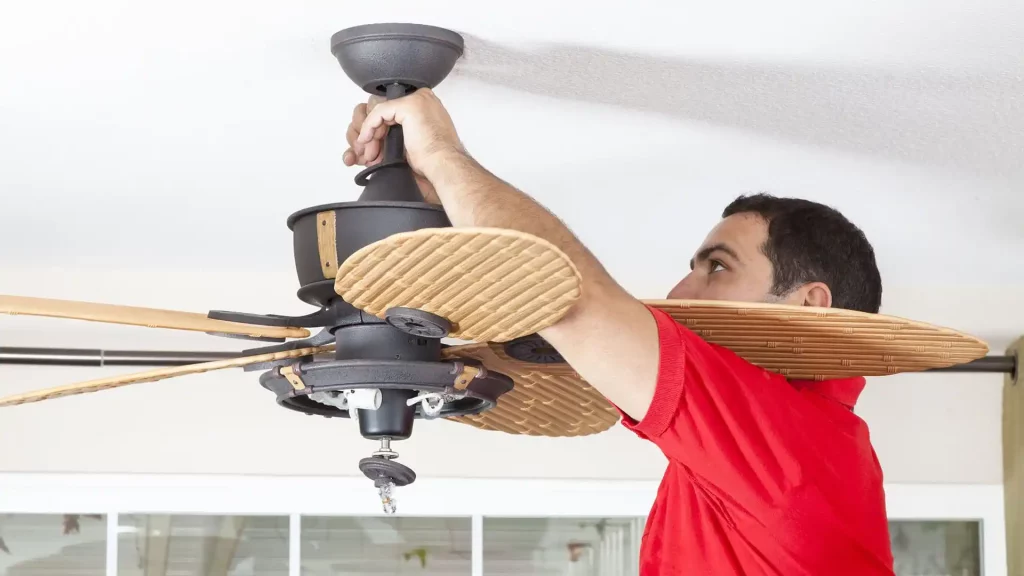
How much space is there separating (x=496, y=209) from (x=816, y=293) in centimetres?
66

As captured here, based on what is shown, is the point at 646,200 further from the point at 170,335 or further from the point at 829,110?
the point at 170,335

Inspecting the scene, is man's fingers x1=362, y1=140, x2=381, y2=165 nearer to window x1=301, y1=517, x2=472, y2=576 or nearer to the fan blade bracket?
the fan blade bracket

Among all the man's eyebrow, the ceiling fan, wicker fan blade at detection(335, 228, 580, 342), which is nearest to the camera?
wicker fan blade at detection(335, 228, 580, 342)

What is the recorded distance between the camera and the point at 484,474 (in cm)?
329

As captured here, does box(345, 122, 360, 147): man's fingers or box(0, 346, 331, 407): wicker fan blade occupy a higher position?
box(345, 122, 360, 147): man's fingers

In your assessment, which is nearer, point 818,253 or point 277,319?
point 277,319

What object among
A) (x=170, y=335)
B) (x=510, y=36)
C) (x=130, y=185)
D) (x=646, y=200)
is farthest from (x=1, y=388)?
(x=510, y=36)

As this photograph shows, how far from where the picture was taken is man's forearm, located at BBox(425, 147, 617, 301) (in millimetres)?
1252

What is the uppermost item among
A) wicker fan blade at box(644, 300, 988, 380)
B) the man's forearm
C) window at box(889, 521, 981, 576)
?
the man's forearm

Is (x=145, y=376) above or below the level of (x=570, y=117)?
below

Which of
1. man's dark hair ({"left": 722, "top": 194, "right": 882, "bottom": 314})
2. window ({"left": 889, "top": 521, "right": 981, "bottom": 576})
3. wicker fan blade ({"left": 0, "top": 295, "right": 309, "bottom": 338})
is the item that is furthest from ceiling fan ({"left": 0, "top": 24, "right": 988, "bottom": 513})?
window ({"left": 889, "top": 521, "right": 981, "bottom": 576})

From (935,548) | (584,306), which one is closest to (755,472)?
(584,306)

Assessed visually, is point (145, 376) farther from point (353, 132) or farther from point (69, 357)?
point (69, 357)

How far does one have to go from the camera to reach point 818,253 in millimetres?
1761
